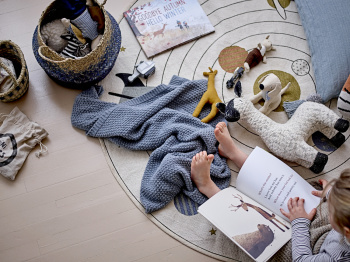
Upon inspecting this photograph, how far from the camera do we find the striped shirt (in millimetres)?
1007

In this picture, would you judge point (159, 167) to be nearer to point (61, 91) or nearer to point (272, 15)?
point (61, 91)

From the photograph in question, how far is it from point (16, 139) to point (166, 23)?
2.37 ft

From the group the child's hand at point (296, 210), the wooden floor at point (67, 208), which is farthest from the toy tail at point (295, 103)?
the wooden floor at point (67, 208)

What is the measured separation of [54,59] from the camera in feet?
4.44

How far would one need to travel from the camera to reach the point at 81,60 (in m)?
1.30

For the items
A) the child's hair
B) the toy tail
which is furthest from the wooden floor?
the toy tail

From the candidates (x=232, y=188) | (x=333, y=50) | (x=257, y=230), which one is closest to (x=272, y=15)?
(x=333, y=50)

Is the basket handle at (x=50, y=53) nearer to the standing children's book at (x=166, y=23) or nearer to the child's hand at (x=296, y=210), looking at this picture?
the standing children's book at (x=166, y=23)

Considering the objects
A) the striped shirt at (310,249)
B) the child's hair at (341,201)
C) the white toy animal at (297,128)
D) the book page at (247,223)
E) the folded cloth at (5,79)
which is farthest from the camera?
the folded cloth at (5,79)

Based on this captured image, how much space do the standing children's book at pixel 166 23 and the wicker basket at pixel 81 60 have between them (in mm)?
126

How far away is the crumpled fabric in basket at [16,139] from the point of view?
52.6 inches

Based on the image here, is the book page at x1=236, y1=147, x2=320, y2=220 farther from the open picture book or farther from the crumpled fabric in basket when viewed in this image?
the crumpled fabric in basket

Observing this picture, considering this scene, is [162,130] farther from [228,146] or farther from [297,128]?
[297,128]

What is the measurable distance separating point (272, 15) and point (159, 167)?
79cm
